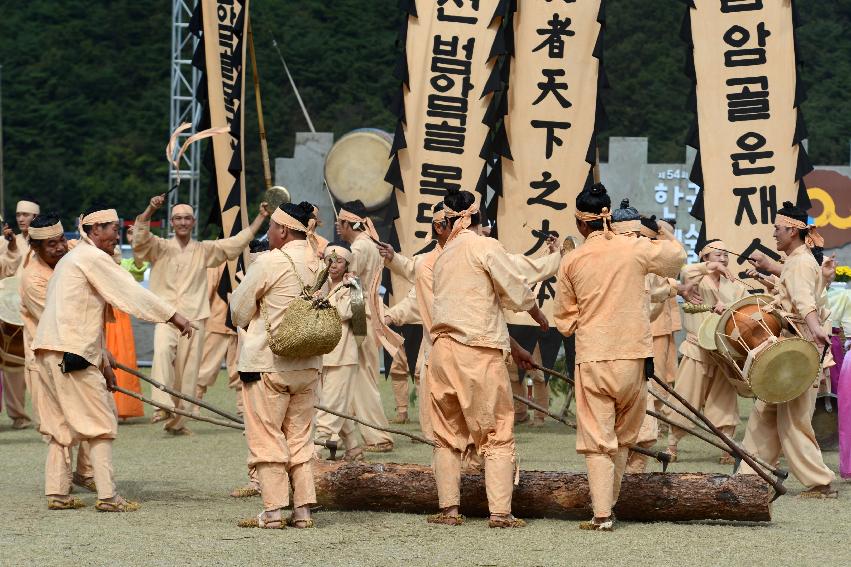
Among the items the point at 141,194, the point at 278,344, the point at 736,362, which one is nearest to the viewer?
the point at 278,344

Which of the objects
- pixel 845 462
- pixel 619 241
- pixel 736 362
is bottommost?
pixel 845 462

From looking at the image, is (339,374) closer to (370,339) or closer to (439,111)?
(370,339)

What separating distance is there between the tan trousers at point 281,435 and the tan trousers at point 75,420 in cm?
84

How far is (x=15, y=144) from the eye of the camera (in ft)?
122

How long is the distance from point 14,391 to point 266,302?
5707mm

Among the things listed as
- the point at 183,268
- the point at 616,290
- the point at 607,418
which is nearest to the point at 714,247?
the point at 616,290

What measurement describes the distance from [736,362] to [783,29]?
9.96 ft

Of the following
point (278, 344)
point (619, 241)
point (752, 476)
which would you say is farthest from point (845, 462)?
point (278, 344)

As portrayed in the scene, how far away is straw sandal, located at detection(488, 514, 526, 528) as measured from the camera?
7.20 m

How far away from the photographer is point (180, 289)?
1193 centimetres

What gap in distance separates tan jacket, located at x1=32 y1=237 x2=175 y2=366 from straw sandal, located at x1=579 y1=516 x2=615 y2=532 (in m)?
2.39

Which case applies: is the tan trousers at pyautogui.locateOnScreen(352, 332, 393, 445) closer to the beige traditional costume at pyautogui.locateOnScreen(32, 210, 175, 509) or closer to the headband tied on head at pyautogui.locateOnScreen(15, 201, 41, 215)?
the beige traditional costume at pyautogui.locateOnScreen(32, 210, 175, 509)

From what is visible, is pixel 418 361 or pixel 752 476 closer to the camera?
pixel 752 476

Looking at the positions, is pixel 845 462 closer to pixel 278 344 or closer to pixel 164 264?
pixel 278 344
